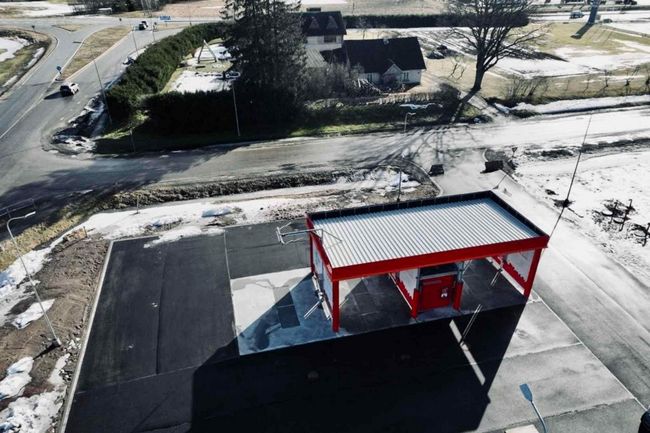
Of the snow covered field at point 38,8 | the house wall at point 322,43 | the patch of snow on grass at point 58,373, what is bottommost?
the patch of snow on grass at point 58,373

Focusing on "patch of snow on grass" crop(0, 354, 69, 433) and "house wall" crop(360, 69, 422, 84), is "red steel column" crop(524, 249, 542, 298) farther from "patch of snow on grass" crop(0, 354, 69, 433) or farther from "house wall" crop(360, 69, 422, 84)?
"house wall" crop(360, 69, 422, 84)

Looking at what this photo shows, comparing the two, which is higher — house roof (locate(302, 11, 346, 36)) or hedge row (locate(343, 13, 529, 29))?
house roof (locate(302, 11, 346, 36))

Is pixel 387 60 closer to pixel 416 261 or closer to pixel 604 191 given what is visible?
pixel 604 191

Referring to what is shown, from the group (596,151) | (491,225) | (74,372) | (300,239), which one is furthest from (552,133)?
(74,372)

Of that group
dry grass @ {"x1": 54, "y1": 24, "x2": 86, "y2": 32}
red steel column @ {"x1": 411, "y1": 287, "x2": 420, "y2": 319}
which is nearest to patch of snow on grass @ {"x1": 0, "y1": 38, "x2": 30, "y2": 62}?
dry grass @ {"x1": 54, "y1": 24, "x2": 86, "y2": 32}

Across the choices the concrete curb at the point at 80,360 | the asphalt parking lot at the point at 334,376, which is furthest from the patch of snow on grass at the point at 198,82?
the asphalt parking lot at the point at 334,376

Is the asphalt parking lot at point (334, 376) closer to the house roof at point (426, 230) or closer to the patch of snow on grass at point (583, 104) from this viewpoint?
the house roof at point (426, 230)

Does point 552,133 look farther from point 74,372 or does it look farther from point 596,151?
point 74,372
